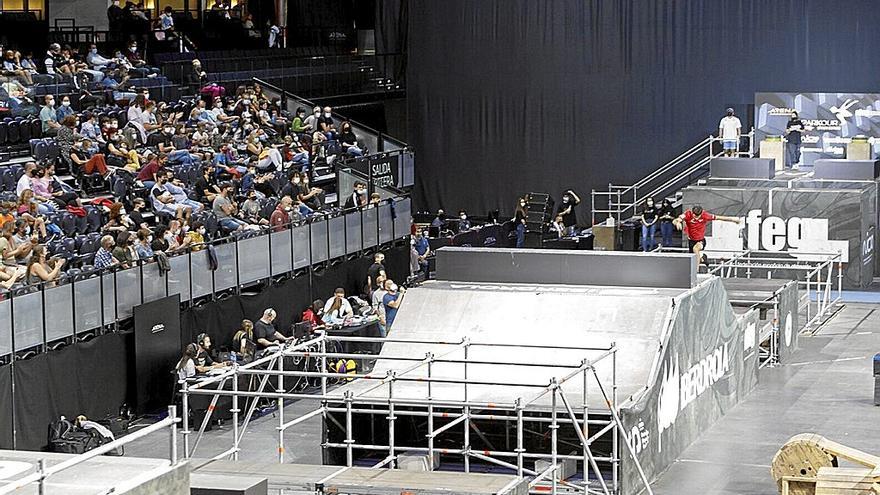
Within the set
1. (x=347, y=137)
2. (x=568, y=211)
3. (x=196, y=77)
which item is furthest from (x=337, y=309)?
(x=568, y=211)

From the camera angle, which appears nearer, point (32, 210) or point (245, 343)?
point (245, 343)

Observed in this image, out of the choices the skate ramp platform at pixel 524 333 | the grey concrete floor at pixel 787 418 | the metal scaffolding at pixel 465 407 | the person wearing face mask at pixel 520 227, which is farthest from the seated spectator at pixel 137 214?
the person wearing face mask at pixel 520 227

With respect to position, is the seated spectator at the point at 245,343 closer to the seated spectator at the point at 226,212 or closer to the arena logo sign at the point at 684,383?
the seated spectator at the point at 226,212

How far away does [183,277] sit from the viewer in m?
21.9

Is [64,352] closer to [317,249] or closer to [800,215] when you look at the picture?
[317,249]

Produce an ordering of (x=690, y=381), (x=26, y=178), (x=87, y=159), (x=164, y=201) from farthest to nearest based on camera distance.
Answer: (x=87, y=159)
(x=164, y=201)
(x=26, y=178)
(x=690, y=381)

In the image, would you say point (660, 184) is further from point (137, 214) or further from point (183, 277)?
point (183, 277)

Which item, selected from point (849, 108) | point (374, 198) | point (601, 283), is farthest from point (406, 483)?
point (849, 108)

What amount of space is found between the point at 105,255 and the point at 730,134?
19.5 metres

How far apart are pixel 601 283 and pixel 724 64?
21095mm

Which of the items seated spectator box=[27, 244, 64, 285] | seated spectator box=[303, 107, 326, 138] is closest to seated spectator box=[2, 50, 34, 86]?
seated spectator box=[303, 107, 326, 138]

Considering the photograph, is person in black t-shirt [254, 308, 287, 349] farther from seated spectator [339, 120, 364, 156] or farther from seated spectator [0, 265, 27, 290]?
seated spectator [339, 120, 364, 156]

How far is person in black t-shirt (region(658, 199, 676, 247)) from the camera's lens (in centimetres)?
3394

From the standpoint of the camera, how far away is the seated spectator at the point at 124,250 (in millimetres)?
20938
